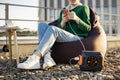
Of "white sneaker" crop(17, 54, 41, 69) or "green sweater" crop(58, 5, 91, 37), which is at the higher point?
"green sweater" crop(58, 5, 91, 37)

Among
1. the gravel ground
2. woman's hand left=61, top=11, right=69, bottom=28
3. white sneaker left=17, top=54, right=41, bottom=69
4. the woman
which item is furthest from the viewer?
woman's hand left=61, top=11, right=69, bottom=28

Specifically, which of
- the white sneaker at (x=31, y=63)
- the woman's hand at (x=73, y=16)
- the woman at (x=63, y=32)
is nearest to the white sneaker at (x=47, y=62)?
the woman at (x=63, y=32)

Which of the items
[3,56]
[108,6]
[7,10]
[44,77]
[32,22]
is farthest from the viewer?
[108,6]

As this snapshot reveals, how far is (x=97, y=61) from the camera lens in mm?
4070

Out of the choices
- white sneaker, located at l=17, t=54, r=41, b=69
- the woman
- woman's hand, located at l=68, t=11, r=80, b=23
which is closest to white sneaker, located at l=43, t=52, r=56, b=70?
the woman

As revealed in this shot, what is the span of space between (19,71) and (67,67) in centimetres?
73

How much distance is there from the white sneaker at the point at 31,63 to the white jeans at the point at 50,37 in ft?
0.40

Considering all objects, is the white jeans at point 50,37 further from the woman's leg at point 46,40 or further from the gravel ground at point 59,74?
the gravel ground at point 59,74

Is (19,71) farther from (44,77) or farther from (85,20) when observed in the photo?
(85,20)

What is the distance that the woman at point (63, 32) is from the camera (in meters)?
4.01

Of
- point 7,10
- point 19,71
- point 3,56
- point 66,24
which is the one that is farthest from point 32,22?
point 19,71

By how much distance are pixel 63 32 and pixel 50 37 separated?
294 mm

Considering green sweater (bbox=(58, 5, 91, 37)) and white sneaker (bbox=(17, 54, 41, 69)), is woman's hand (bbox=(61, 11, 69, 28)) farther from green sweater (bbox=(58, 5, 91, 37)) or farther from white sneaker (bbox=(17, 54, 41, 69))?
white sneaker (bbox=(17, 54, 41, 69))

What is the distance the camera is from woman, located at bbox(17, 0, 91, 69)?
4012 millimetres
